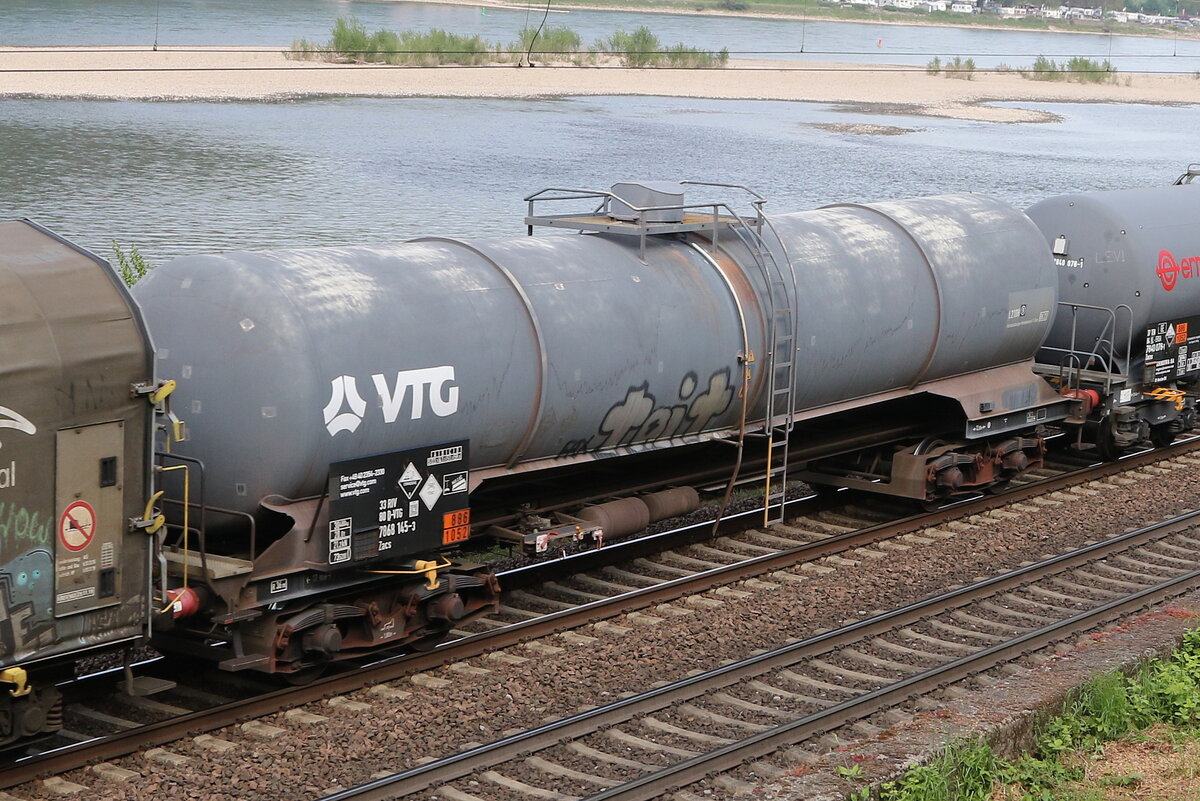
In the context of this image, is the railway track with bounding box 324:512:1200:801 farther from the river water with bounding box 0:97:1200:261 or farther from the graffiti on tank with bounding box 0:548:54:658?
the river water with bounding box 0:97:1200:261

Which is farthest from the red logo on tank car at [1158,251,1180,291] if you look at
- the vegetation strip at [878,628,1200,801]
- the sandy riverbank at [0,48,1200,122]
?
the sandy riverbank at [0,48,1200,122]

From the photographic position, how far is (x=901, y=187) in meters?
48.0

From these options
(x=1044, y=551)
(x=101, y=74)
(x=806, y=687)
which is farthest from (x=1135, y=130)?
(x=806, y=687)

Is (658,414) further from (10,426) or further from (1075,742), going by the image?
(10,426)

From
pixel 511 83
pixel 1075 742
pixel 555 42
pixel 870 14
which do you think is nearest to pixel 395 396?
pixel 1075 742

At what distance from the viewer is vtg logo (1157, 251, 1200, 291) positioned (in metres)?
19.0

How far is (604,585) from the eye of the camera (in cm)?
1434

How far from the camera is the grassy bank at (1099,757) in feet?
32.1

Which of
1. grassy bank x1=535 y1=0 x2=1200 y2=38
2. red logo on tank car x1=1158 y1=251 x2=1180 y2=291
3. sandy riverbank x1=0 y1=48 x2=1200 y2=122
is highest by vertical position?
grassy bank x1=535 y1=0 x2=1200 y2=38

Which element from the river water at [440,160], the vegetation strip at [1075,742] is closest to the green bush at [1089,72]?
the river water at [440,160]

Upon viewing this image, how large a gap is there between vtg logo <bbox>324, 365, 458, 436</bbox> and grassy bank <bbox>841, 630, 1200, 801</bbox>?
426 centimetres

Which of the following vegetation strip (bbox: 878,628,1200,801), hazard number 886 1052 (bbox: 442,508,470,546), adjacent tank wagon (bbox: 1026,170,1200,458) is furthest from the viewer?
adjacent tank wagon (bbox: 1026,170,1200,458)

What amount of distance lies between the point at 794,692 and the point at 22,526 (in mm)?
6326

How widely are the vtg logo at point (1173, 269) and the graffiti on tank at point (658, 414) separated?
819 centimetres
